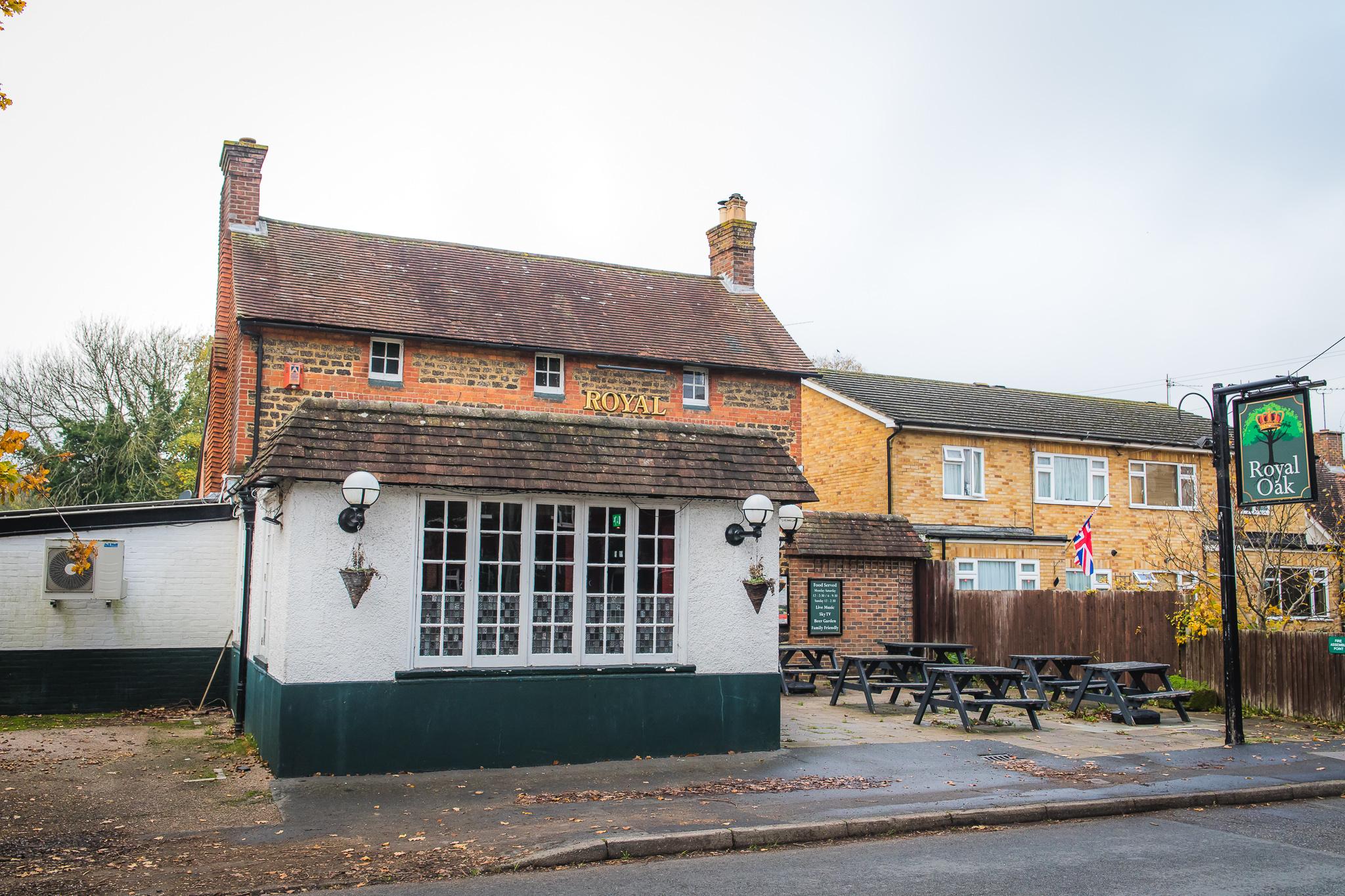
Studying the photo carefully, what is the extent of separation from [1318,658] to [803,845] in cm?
1031

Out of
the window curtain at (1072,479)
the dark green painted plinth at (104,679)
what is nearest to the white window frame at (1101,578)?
the window curtain at (1072,479)

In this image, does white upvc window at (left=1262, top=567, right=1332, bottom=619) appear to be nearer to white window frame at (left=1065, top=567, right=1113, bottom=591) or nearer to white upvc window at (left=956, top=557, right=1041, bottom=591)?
white window frame at (left=1065, top=567, right=1113, bottom=591)

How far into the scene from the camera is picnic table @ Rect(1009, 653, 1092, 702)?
50.5ft

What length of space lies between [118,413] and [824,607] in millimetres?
28803

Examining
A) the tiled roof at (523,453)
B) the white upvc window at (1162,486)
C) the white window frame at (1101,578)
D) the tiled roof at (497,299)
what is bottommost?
the white window frame at (1101,578)

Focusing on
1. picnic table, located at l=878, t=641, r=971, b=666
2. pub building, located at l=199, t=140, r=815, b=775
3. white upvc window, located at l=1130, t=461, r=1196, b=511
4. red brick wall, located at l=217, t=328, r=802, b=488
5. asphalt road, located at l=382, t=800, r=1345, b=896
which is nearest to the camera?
asphalt road, located at l=382, t=800, r=1345, b=896

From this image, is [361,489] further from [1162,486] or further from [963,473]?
[1162,486]

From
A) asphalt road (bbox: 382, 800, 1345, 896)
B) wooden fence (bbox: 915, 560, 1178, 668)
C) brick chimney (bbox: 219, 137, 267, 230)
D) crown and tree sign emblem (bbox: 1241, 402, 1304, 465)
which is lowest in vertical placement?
asphalt road (bbox: 382, 800, 1345, 896)

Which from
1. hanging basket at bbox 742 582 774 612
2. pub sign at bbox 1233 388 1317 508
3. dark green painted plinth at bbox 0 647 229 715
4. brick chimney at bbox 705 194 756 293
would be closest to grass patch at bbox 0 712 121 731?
dark green painted plinth at bbox 0 647 229 715

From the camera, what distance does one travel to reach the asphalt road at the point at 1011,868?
6.87 metres

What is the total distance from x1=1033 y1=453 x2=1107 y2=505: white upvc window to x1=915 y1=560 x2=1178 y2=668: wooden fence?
784 cm

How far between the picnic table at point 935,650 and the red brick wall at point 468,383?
441cm

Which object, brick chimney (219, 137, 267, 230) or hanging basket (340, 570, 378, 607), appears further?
brick chimney (219, 137, 267, 230)

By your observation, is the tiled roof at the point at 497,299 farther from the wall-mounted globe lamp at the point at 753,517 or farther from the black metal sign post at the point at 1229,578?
the black metal sign post at the point at 1229,578
